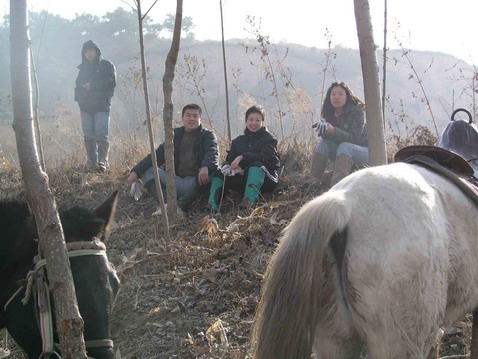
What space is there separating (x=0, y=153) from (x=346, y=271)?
911 cm

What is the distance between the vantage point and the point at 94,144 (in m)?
9.09

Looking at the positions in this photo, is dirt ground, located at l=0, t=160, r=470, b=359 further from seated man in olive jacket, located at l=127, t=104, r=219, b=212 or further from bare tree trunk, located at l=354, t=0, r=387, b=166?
bare tree trunk, located at l=354, t=0, r=387, b=166

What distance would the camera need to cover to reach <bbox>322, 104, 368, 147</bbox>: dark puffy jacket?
→ 6.47 metres

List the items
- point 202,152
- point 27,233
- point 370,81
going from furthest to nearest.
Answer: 1. point 202,152
2. point 370,81
3. point 27,233

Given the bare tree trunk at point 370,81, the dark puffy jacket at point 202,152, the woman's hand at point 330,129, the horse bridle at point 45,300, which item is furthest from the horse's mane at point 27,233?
the woman's hand at point 330,129

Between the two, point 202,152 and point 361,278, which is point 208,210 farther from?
point 361,278

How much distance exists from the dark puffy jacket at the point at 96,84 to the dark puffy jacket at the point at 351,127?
4.25 metres

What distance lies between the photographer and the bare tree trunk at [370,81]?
401cm

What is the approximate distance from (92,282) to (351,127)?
187 inches

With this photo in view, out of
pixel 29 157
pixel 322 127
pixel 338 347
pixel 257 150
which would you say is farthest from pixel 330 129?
pixel 29 157

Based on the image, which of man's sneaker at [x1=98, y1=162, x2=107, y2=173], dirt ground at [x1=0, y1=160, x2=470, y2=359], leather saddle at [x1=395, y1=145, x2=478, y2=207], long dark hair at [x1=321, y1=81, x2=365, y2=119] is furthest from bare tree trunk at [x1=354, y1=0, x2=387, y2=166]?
→ man's sneaker at [x1=98, y1=162, x2=107, y2=173]

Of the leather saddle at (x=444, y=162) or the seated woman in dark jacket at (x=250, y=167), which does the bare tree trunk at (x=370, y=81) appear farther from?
the seated woman in dark jacket at (x=250, y=167)

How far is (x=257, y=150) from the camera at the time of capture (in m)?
6.68

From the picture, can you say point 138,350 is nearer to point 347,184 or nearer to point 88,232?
point 88,232
